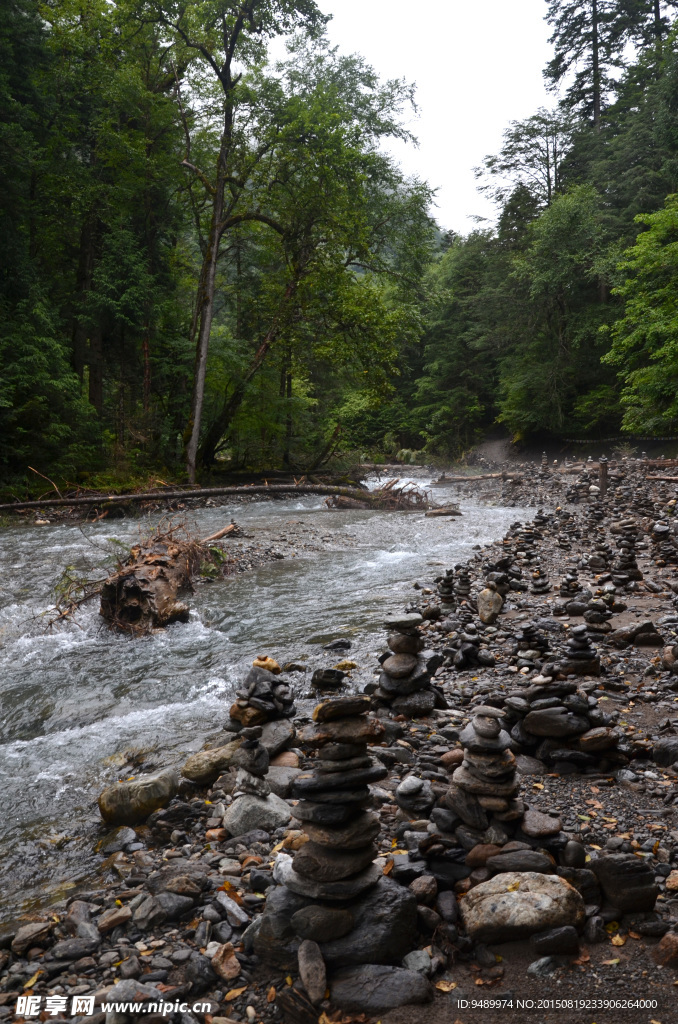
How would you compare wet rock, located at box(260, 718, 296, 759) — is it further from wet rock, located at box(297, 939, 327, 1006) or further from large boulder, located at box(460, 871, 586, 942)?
large boulder, located at box(460, 871, 586, 942)

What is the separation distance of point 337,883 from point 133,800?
1857 millimetres

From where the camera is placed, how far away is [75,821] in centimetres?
396

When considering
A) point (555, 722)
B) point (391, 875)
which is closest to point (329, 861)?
point (391, 875)

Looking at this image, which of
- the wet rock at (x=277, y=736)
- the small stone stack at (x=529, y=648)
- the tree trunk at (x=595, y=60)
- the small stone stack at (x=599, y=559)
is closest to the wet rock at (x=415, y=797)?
the wet rock at (x=277, y=736)

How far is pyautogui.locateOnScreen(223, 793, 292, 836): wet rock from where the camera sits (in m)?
3.60

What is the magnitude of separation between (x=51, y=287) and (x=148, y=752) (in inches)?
895

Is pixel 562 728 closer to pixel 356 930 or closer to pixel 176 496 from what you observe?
pixel 356 930

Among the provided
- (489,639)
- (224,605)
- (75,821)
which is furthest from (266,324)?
(75,821)

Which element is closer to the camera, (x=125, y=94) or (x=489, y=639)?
(x=489, y=639)

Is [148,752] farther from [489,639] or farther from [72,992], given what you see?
[489,639]

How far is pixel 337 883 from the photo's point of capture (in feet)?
8.74

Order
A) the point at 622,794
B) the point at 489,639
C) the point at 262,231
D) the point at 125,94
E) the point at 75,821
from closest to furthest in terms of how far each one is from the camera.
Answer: the point at 622,794 < the point at 75,821 < the point at 489,639 < the point at 125,94 < the point at 262,231

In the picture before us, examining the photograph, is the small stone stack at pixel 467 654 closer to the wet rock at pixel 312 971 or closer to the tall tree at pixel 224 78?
the wet rock at pixel 312 971

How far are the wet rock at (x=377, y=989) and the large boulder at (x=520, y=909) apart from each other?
13.1 inches
